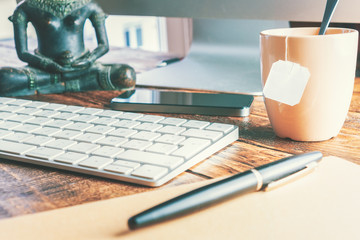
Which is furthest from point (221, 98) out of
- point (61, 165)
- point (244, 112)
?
point (61, 165)

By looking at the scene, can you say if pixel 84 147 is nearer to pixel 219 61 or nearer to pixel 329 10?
pixel 329 10

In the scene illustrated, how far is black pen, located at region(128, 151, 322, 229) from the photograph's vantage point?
0.31 m

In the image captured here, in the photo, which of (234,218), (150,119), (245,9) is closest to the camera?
(234,218)

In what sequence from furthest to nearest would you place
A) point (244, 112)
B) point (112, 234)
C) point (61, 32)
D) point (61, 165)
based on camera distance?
point (61, 32) < point (244, 112) < point (61, 165) < point (112, 234)

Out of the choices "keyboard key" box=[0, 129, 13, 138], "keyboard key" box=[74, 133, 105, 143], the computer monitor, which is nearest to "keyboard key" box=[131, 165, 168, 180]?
"keyboard key" box=[74, 133, 105, 143]

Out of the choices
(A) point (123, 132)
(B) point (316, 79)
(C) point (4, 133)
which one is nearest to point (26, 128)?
(C) point (4, 133)

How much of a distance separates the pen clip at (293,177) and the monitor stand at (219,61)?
337 mm

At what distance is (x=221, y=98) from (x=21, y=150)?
306 mm

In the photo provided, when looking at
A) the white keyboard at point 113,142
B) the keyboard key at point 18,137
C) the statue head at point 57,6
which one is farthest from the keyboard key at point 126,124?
the statue head at point 57,6

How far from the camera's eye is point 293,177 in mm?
379

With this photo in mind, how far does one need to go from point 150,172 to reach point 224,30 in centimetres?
57

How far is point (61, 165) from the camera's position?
42 cm

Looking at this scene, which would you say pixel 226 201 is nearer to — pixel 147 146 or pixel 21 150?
pixel 147 146

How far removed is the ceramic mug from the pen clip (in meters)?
0.09
